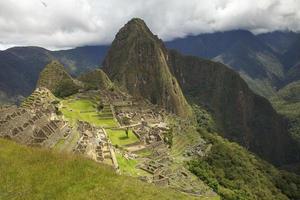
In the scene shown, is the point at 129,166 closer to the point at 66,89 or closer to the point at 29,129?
the point at 29,129

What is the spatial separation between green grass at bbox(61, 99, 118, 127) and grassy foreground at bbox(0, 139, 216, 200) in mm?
52925

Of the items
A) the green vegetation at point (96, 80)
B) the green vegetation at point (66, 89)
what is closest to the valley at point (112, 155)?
the green vegetation at point (66, 89)

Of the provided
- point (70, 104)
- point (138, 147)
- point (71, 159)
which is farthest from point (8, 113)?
point (70, 104)

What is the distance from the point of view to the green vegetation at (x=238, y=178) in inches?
2951

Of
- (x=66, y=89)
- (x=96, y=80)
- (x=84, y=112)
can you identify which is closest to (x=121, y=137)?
(x=84, y=112)

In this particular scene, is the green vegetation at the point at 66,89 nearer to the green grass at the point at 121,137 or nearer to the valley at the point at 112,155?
the valley at the point at 112,155

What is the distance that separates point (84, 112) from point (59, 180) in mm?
71478

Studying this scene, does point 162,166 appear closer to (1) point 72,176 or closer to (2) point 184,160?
(2) point 184,160

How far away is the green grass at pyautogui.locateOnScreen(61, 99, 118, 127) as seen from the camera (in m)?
85.5

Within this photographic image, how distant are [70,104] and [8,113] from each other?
147 ft

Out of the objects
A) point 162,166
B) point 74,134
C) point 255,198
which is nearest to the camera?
point 74,134

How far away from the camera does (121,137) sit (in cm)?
7469

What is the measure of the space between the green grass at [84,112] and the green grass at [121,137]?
5.97 m

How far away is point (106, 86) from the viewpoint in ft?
471
